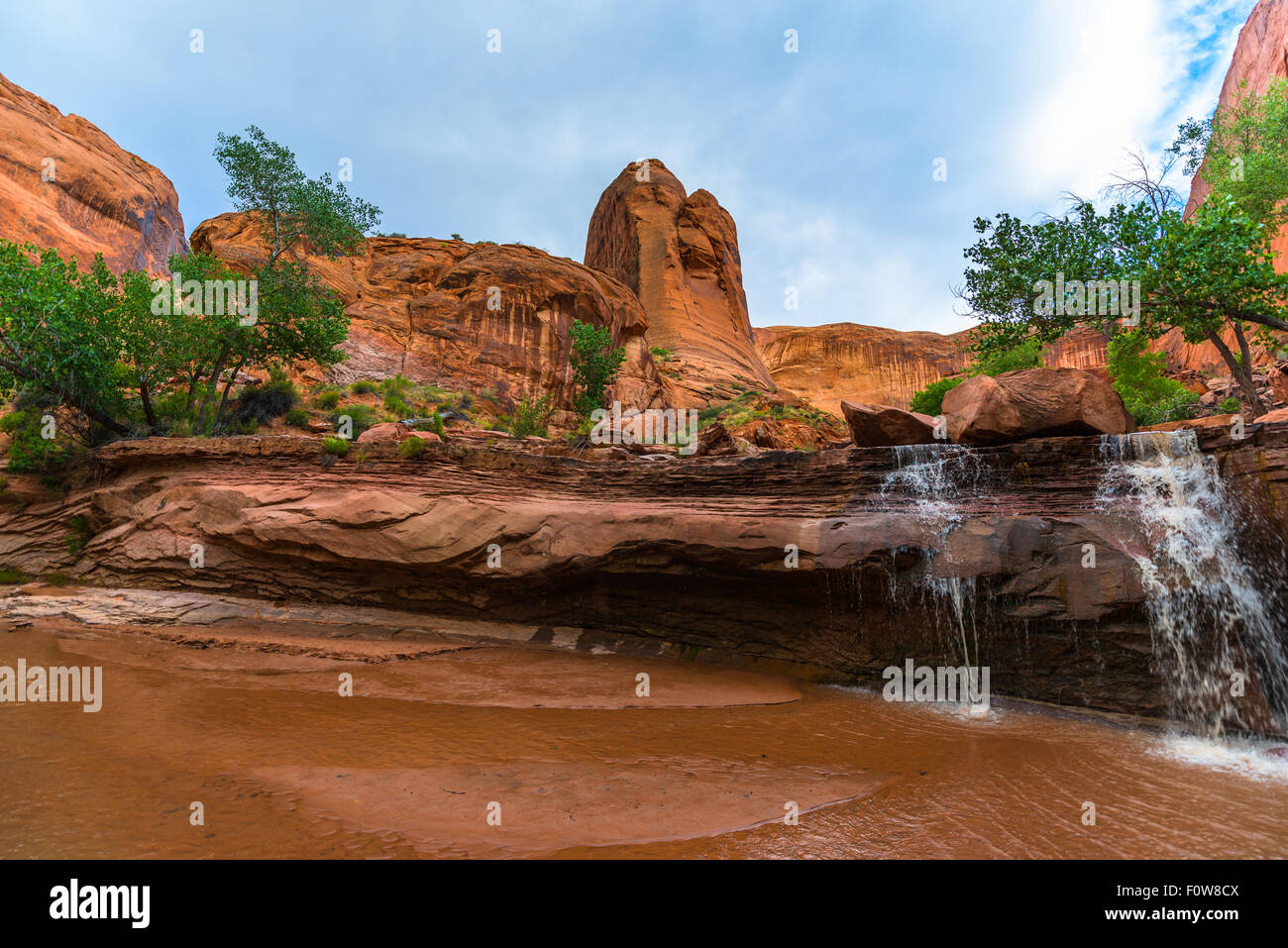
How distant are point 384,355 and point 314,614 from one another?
664 inches

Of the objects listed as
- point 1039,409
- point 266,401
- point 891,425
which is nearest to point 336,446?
point 266,401

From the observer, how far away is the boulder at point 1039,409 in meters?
10.3

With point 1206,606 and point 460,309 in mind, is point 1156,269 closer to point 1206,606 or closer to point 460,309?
point 1206,606

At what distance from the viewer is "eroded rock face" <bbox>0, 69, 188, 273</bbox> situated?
22.5 m

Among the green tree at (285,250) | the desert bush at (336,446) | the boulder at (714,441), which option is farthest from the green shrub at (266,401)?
the boulder at (714,441)

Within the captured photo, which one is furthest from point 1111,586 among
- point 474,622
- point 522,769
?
point 474,622

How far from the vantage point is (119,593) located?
11102mm

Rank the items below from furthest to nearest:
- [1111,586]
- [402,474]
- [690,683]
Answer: [402,474] → [690,683] → [1111,586]

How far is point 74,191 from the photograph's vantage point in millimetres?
25688

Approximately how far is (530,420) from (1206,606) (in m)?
19.0

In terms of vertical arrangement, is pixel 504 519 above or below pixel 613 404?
below

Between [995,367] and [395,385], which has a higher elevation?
[995,367]

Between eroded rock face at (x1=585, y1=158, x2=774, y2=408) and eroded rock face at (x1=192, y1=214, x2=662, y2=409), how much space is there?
33.5 feet
